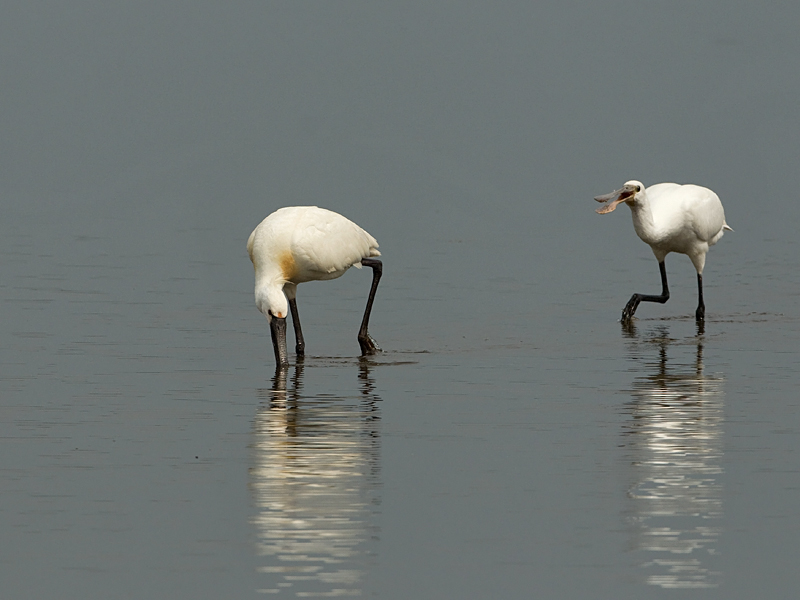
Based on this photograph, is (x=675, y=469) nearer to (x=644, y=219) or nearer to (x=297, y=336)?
(x=297, y=336)

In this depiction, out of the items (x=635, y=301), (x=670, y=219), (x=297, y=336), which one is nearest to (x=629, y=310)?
(x=635, y=301)

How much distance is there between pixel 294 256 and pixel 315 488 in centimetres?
542

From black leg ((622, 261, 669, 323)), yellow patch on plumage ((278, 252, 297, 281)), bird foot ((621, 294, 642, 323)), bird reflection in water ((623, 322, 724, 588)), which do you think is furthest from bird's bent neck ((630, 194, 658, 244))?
yellow patch on plumage ((278, 252, 297, 281))

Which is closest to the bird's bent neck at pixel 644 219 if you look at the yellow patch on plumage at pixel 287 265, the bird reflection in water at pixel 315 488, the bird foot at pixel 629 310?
the bird foot at pixel 629 310

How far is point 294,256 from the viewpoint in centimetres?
1456

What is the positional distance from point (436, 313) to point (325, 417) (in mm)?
7518

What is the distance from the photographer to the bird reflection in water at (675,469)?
26.1ft

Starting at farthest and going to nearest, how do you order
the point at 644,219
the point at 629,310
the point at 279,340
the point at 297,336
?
1. the point at 644,219
2. the point at 629,310
3. the point at 297,336
4. the point at 279,340

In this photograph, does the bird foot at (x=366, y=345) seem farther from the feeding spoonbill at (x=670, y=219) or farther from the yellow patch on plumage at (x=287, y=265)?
the feeding spoonbill at (x=670, y=219)

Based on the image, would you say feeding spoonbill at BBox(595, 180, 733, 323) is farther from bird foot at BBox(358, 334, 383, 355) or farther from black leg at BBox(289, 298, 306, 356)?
black leg at BBox(289, 298, 306, 356)

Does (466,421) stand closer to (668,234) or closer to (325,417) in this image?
(325,417)

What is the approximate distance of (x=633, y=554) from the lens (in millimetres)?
7996

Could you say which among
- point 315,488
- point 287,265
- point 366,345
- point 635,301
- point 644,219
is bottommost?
point 315,488

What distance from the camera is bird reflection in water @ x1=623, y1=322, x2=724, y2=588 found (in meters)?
7.94
